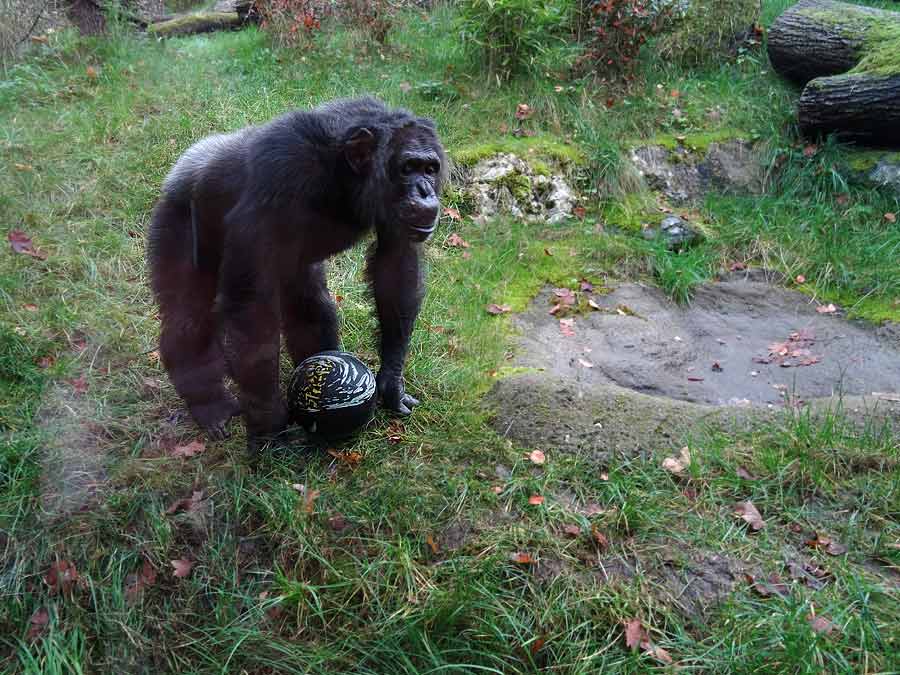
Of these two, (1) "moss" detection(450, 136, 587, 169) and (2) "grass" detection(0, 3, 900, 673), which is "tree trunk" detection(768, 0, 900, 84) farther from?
(2) "grass" detection(0, 3, 900, 673)

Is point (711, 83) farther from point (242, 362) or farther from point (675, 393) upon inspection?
point (242, 362)

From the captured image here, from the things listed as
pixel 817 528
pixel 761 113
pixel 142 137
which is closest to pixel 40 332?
pixel 142 137

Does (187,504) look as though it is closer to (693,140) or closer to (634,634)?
(634,634)

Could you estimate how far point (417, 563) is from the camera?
11.4 feet

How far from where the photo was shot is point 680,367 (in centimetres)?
557

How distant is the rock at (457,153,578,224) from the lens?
Answer: 7.43m

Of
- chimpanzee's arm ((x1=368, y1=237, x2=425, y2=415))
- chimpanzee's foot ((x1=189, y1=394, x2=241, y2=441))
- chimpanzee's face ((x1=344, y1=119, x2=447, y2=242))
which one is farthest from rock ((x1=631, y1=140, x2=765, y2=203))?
chimpanzee's foot ((x1=189, y1=394, x2=241, y2=441))

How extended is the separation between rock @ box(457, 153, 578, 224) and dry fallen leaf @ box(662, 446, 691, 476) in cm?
387

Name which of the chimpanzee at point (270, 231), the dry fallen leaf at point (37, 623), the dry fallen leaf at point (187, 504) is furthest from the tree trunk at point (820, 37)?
the dry fallen leaf at point (37, 623)

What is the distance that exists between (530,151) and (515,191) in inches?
24.3

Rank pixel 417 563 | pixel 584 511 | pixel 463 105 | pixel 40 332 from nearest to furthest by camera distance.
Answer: pixel 417 563, pixel 584 511, pixel 40 332, pixel 463 105

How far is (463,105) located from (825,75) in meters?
4.39

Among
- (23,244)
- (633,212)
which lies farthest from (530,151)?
(23,244)

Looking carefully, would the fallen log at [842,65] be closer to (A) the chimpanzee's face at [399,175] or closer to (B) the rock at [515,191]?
(B) the rock at [515,191]
